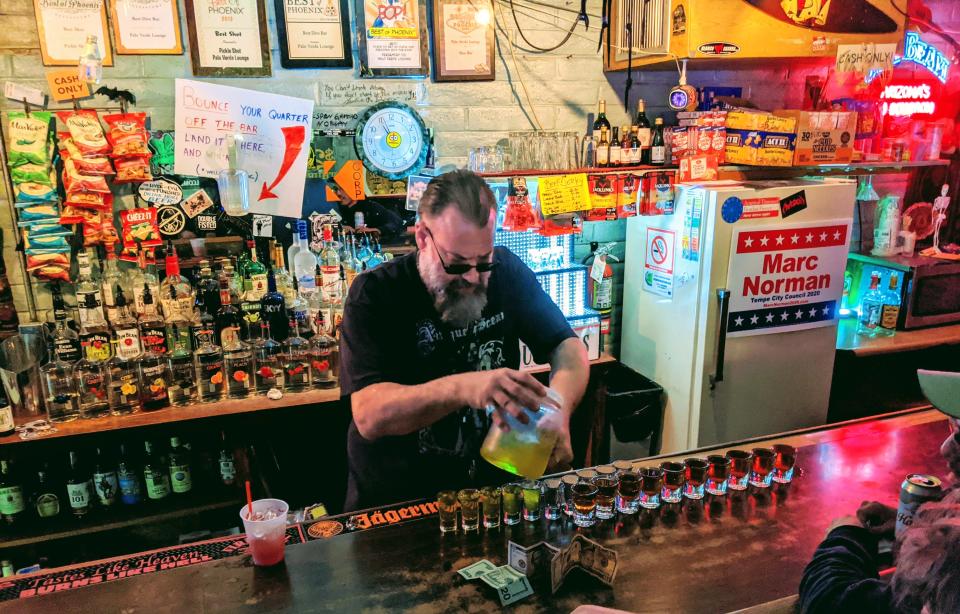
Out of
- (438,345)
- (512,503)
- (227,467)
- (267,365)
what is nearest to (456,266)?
(438,345)

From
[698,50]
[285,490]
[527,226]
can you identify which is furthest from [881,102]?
[285,490]

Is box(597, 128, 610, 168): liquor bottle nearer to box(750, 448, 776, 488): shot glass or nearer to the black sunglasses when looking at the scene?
the black sunglasses

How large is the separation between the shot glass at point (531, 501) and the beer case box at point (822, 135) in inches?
99.9

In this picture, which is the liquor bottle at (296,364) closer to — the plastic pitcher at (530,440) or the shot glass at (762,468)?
the plastic pitcher at (530,440)

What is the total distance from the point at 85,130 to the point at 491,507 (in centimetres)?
→ 247

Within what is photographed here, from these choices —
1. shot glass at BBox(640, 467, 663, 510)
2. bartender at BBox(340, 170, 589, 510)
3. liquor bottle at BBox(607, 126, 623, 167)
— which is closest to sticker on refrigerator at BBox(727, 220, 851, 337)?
liquor bottle at BBox(607, 126, 623, 167)

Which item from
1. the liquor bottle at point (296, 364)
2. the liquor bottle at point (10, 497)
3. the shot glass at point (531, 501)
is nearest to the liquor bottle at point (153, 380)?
the liquor bottle at point (296, 364)

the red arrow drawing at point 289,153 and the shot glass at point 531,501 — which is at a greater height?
the red arrow drawing at point 289,153

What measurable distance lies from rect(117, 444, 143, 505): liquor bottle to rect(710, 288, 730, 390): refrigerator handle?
104 inches

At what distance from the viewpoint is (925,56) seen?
401cm

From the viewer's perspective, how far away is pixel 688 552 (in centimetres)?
145

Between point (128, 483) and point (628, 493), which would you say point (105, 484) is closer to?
point (128, 483)

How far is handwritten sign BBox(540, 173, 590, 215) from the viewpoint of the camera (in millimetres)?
3002

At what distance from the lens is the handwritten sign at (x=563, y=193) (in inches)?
118
